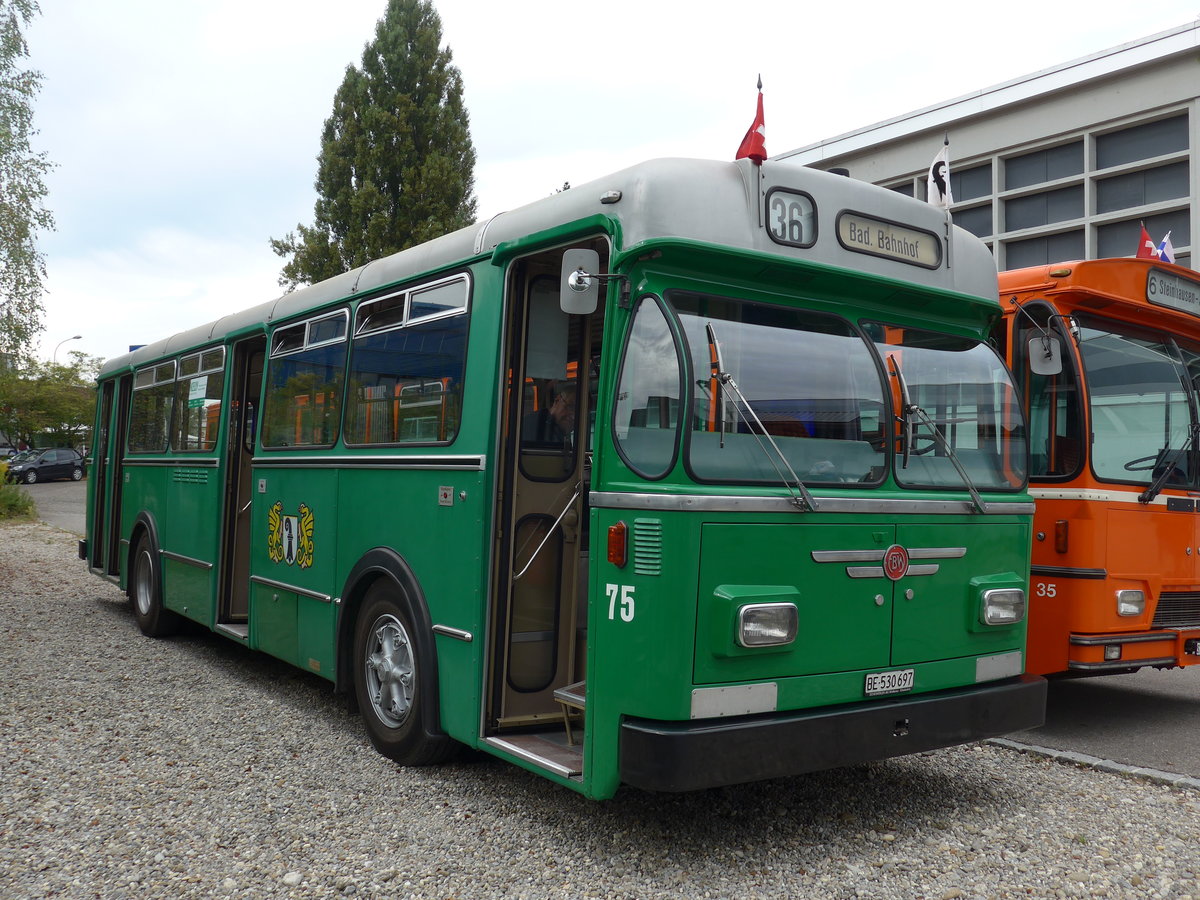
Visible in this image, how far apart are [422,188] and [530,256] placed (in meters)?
20.1

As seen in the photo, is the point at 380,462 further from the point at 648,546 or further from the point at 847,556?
the point at 847,556

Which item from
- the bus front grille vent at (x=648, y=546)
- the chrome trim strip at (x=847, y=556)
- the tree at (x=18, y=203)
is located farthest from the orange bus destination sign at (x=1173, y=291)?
the tree at (x=18, y=203)

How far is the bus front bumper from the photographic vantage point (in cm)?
393

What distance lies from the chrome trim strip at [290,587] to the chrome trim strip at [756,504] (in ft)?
9.12

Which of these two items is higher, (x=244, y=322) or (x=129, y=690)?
(x=244, y=322)

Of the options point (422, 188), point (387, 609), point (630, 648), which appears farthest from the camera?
point (422, 188)

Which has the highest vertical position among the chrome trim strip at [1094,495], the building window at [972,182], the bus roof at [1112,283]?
the building window at [972,182]

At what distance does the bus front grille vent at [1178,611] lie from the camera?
6738 mm

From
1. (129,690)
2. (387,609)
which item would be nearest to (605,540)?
(387,609)

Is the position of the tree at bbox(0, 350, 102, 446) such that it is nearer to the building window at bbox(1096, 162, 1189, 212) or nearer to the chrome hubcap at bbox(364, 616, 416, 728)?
the building window at bbox(1096, 162, 1189, 212)

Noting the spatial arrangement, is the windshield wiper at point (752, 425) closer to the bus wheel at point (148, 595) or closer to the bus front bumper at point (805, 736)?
the bus front bumper at point (805, 736)

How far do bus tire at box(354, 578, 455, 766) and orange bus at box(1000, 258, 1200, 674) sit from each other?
3815mm

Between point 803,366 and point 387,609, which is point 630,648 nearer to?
point 803,366

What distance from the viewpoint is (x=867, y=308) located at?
15.8ft
